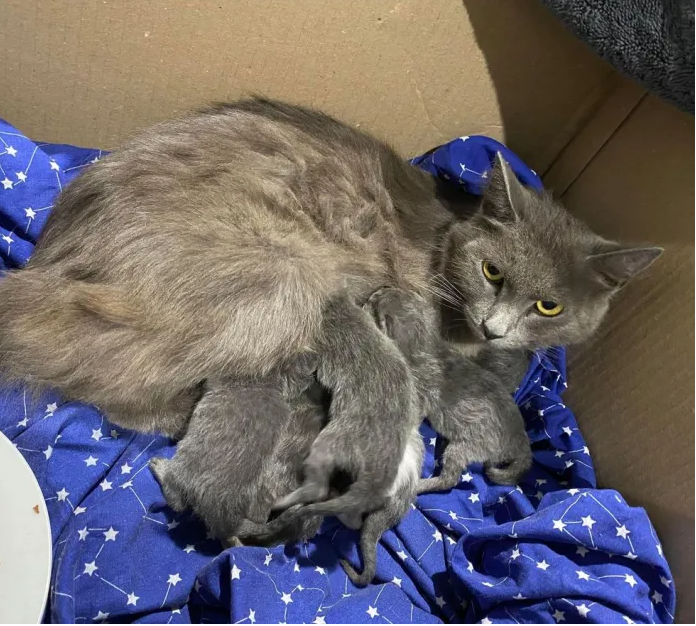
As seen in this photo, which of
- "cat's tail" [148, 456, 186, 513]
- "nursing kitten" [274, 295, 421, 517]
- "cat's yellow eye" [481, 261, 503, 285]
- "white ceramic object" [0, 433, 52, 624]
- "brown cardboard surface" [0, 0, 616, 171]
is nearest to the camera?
"white ceramic object" [0, 433, 52, 624]

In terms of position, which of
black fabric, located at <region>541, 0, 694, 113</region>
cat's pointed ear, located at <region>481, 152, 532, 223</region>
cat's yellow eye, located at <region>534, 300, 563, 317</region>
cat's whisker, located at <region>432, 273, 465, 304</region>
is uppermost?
black fabric, located at <region>541, 0, 694, 113</region>

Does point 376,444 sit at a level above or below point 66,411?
above

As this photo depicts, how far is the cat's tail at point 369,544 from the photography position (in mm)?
1417

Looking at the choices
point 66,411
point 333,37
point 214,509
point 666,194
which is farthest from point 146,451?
point 666,194

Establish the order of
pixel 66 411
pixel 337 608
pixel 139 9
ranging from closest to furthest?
pixel 337 608 → pixel 66 411 → pixel 139 9

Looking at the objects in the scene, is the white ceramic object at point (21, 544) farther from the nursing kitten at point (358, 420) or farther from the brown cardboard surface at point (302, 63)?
the brown cardboard surface at point (302, 63)

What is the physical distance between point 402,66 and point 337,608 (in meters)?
1.52

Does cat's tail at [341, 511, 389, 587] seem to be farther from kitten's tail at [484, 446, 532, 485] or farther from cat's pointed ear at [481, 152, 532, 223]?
cat's pointed ear at [481, 152, 532, 223]

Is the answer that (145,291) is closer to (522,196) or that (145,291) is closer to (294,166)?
(294,166)

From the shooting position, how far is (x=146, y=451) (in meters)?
1.55

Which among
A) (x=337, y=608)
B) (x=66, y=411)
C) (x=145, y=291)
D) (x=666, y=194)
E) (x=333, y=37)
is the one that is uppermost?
(x=666, y=194)

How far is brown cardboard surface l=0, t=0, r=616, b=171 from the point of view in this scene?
1685mm

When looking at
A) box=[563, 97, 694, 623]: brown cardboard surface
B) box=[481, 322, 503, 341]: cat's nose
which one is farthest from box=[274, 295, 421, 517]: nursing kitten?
box=[563, 97, 694, 623]: brown cardboard surface

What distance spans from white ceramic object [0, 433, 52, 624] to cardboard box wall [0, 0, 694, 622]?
3.69 feet
